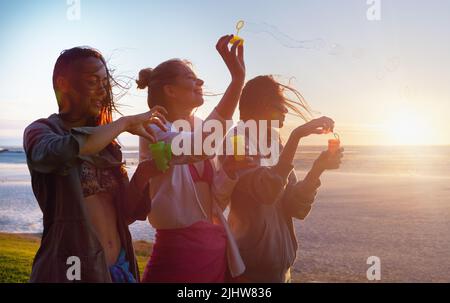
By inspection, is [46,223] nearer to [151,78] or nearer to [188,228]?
[188,228]

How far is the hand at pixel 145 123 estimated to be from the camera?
2.22 meters

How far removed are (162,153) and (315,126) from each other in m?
1.08

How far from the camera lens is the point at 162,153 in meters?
2.45

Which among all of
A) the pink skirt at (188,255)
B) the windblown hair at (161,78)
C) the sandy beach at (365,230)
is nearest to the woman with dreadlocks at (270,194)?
the pink skirt at (188,255)

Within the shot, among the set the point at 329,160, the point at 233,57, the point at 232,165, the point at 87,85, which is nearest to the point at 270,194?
the point at 232,165

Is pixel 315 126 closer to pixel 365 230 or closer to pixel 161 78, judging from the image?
pixel 161 78

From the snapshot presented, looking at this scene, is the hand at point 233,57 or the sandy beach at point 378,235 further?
the sandy beach at point 378,235

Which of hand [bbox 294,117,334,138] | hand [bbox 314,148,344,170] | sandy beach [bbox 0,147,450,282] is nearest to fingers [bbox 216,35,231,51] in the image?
hand [bbox 294,117,334,138]

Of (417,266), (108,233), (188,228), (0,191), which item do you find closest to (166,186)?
(188,228)

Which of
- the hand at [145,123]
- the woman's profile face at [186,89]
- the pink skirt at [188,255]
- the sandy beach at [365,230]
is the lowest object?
the sandy beach at [365,230]

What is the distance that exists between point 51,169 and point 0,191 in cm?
2035

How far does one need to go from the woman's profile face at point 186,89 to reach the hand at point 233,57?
31cm

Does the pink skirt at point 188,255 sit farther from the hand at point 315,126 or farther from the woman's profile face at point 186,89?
the hand at point 315,126

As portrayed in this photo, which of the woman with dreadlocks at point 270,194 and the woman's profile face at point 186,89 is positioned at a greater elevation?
the woman's profile face at point 186,89
